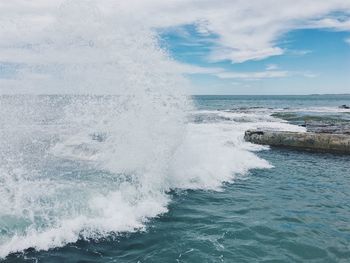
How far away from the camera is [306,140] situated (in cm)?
2505

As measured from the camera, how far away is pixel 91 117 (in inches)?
623

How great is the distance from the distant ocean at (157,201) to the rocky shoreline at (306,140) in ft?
15.8

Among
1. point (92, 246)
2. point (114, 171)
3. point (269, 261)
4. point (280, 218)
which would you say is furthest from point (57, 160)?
point (269, 261)

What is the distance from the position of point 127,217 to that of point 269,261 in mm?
3922

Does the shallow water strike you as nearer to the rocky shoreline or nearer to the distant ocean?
the distant ocean

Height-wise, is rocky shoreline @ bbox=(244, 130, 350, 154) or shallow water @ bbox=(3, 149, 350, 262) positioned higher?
rocky shoreline @ bbox=(244, 130, 350, 154)

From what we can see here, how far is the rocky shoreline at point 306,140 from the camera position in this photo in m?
23.8

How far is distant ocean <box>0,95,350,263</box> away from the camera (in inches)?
335

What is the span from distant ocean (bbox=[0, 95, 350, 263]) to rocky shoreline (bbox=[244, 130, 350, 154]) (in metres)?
4.80

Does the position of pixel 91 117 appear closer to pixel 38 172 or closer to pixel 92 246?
pixel 38 172

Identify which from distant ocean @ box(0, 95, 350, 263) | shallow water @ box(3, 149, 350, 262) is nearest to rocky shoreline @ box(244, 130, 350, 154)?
distant ocean @ box(0, 95, 350, 263)

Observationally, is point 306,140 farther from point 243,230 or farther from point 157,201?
point 243,230

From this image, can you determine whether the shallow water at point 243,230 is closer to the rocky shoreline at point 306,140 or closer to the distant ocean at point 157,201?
the distant ocean at point 157,201

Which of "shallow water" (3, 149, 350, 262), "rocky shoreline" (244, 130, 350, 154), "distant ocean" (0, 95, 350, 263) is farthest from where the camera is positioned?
"rocky shoreline" (244, 130, 350, 154)
